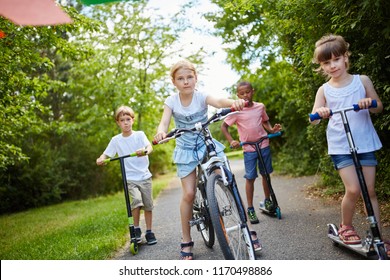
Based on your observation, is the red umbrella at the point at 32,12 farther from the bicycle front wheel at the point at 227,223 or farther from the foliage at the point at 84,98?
the foliage at the point at 84,98

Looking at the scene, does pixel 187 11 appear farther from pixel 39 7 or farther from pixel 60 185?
pixel 60 185

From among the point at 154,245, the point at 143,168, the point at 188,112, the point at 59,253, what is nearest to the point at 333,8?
the point at 188,112

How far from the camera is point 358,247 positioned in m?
2.35

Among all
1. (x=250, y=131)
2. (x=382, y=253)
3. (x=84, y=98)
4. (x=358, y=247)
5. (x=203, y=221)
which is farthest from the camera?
(x=84, y=98)

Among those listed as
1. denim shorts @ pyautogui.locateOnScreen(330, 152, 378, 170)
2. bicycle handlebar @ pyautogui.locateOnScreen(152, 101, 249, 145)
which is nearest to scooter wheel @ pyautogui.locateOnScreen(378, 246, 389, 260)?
denim shorts @ pyautogui.locateOnScreen(330, 152, 378, 170)

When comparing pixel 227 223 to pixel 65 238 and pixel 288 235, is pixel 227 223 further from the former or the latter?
pixel 65 238

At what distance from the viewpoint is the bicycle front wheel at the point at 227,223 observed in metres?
2.26

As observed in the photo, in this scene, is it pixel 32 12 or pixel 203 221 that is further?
pixel 203 221

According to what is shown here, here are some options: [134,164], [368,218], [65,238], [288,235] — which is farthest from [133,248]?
[368,218]

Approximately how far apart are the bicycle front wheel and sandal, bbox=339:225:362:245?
2.06ft

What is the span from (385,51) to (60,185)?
27.1ft

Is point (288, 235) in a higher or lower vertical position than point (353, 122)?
lower

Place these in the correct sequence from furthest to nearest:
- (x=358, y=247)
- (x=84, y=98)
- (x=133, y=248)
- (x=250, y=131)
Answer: (x=84, y=98)
(x=250, y=131)
(x=133, y=248)
(x=358, y=247)

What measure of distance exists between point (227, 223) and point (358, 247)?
0.81 meters
